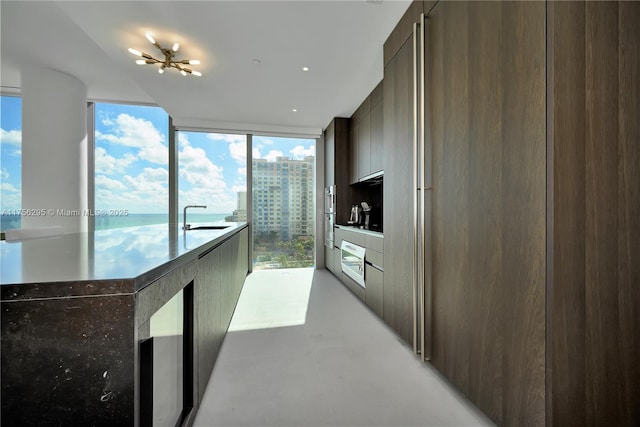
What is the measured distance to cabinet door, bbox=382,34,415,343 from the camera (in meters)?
2.07

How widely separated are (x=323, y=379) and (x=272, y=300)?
170cm

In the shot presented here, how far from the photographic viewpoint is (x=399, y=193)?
2.24 metres

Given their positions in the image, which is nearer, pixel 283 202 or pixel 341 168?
pixel 341 168

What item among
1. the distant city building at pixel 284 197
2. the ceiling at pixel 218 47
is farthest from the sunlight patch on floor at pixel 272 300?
the ceiling at pixel 218 47

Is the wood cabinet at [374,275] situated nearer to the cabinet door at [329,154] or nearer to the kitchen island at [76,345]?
the cabinet door at [329,154]

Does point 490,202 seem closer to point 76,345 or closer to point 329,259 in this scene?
point 76,345

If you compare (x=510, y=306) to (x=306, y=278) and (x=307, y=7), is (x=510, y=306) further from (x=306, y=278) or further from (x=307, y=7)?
(x=306, y=278)

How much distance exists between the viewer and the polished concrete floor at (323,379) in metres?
1.40

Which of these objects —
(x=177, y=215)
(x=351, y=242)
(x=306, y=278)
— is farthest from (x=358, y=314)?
(x=177, y=215)

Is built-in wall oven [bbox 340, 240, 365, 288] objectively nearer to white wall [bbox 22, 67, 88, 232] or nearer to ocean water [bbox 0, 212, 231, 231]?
ocean water [bbox 0, 212, 231, 231]

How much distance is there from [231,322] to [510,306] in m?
2.31

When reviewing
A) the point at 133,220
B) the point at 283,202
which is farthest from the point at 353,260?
Answer: the point at 133,220

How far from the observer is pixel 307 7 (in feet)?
6.79

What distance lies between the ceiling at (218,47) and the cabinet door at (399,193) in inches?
18.8
